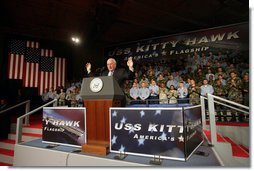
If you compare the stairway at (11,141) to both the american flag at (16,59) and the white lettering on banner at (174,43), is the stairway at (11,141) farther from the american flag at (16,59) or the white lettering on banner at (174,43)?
the white lettering on banner at (174,43)

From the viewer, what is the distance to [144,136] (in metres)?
1.63

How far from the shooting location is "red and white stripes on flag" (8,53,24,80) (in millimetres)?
5880

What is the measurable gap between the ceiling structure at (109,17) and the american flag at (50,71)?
0.84 metres

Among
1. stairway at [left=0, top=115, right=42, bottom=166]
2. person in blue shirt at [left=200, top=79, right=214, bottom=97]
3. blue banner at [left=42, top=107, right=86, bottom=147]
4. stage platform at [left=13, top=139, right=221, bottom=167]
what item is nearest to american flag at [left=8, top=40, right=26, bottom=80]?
stairway at [left=0, top=115, right=42, bottom=166]

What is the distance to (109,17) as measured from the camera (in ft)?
17.8

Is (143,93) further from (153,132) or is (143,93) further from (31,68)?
(31,68)

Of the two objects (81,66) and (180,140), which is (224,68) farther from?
(81,66)

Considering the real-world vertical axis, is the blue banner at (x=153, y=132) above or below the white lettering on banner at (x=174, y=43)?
below

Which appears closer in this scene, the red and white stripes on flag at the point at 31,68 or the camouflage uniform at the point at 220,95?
the camouflage uniform at the point at 220,95

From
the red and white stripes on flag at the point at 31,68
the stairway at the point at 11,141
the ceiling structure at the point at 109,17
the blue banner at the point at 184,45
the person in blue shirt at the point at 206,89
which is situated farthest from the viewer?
the red and white stripes on flag at the point at 31,68

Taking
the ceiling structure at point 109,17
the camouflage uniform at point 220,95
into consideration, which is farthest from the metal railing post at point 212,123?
the ceiling structure at point 109,17

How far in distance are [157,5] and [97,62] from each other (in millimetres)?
3472

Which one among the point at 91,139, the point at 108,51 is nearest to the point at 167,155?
the point at 91,139

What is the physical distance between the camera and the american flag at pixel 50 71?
A: 261 inches
